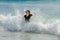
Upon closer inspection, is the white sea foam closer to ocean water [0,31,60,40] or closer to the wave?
the wave

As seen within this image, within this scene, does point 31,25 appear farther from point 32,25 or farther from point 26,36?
point 26,36

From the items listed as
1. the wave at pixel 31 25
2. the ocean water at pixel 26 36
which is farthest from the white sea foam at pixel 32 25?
the ocean water at pixel 26 36

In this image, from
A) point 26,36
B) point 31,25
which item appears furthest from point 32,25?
point 26,36

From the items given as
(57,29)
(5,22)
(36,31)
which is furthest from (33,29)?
(5,22)

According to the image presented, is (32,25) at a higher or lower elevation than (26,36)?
higher

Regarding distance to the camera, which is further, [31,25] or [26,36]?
[31,25]

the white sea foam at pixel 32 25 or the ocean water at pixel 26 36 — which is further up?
the white sea foam at pixel 32 25

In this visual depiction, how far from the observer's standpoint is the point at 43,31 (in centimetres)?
1290

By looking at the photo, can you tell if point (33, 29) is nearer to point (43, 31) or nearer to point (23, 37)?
point (43, 31)

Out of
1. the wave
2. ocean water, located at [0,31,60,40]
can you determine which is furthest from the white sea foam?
ocean water, located at [0,31,60,40]

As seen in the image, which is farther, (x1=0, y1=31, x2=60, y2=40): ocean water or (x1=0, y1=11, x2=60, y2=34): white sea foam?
(x1=0, y1=11, x2=60, y2=34): white sea foam

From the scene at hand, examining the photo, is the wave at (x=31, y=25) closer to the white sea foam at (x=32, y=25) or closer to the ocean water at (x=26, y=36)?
the white sea foam at (x=32, y=25)

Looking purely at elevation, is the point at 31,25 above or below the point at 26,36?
above

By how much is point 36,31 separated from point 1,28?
6.61 ft
